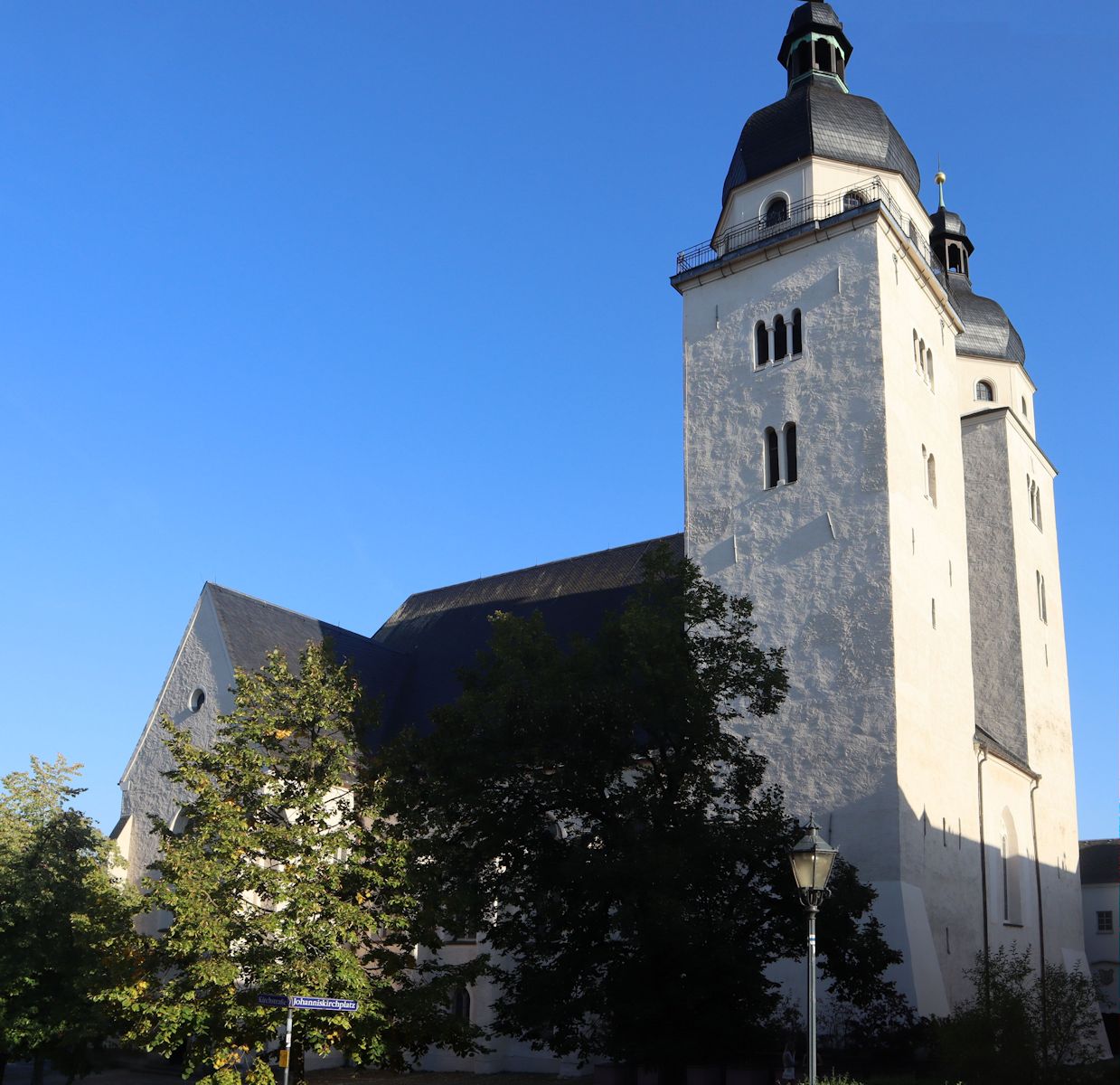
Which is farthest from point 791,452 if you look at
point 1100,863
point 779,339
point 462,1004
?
point 1100,863

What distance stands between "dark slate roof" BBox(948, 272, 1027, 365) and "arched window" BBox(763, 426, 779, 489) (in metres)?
12.4

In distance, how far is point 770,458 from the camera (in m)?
32.1

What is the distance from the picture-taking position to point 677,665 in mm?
22109

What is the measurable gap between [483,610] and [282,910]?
2068 centimetres

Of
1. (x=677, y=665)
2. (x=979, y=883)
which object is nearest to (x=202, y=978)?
(x=677, y=665)

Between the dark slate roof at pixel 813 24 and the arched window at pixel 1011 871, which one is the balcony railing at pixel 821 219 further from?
the arched window at pixel 1011 871

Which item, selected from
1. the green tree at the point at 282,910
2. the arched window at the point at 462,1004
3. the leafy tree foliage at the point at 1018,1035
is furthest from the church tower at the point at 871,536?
the green tree at the point at 282,910

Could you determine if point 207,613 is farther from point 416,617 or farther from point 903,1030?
point 903,1030

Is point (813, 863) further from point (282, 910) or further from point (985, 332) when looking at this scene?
point (985, 332)

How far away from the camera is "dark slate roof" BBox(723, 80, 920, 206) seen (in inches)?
1304

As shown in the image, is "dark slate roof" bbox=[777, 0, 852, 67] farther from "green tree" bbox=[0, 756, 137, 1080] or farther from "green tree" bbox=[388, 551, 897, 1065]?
"green tree" bbox=[0, 756, 137, 1080]

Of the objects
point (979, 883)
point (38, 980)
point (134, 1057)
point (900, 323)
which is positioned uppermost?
point (900, 323)

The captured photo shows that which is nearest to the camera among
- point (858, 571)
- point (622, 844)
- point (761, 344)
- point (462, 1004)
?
point (622, 844)

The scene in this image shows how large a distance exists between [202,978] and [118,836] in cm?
1455
